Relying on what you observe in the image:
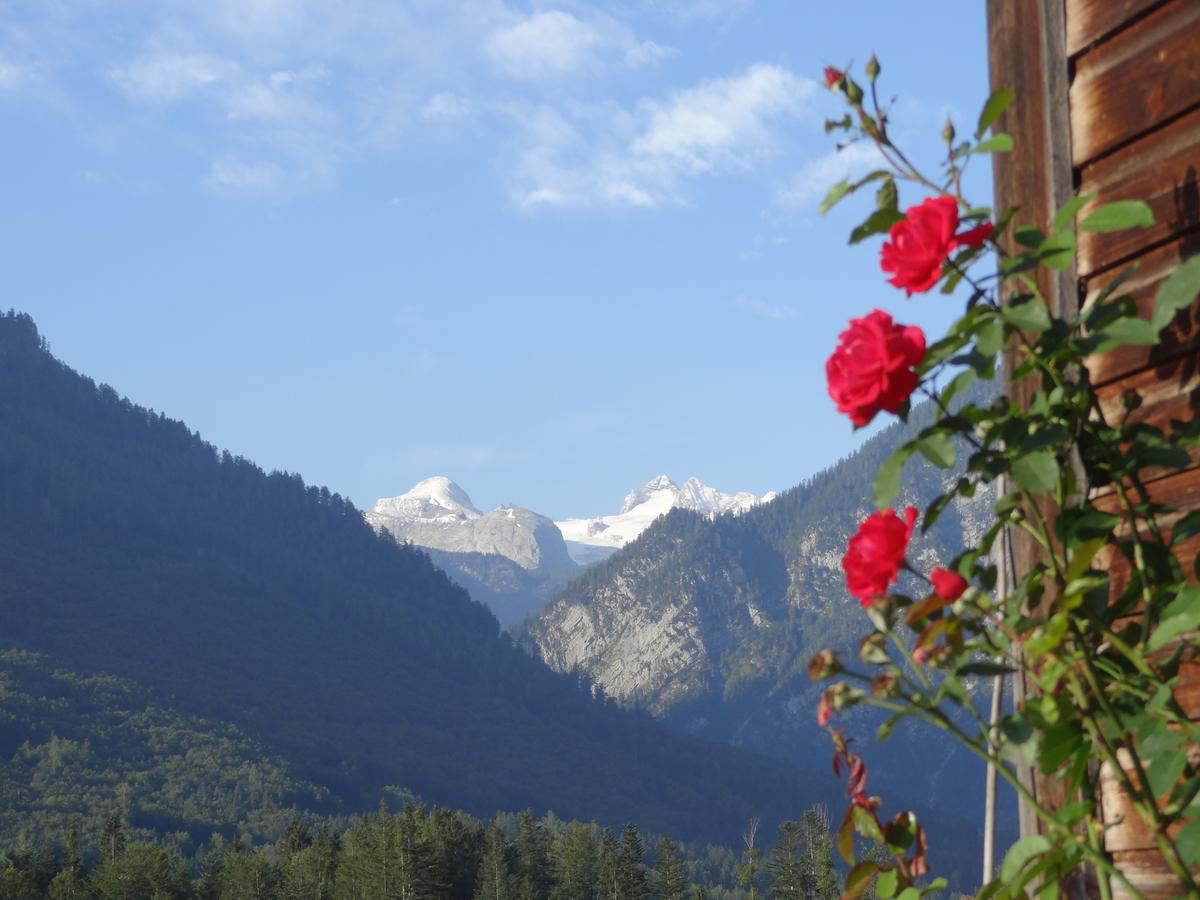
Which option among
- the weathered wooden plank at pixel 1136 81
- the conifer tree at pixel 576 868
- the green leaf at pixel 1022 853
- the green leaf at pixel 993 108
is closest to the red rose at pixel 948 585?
the green leaf at pixel 1022 853

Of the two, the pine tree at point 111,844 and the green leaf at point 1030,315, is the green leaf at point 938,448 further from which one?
the pine tree at point 111,844

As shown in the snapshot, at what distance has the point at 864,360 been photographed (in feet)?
6.77

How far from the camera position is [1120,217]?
2.12 m

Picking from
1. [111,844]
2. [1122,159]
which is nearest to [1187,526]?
[1122,159]

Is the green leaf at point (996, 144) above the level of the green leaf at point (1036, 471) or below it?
above

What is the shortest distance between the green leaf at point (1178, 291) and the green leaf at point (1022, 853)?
749 millimetres

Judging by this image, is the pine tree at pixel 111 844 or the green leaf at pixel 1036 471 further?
the pine tree at pixel 111 844

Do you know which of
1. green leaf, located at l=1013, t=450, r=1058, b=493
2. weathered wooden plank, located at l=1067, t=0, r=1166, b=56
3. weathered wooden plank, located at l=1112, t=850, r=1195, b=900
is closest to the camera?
green leaf, located at l=1013, t=450, r=1058, b=493

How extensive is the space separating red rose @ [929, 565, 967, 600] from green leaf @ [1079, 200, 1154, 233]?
0.56 meters

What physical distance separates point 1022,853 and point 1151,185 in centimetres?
113

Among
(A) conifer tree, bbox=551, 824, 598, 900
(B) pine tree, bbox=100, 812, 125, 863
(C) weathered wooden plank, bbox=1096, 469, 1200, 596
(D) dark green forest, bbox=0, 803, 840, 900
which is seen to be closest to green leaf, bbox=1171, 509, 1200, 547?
(C) weathered wooden plank, bbox=1096, 469, 1200, 596

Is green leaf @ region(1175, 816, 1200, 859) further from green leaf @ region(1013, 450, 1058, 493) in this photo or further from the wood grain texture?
the wood grain texture

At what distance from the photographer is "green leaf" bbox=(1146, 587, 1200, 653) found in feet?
6.21

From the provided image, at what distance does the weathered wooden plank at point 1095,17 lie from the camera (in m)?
2.51
